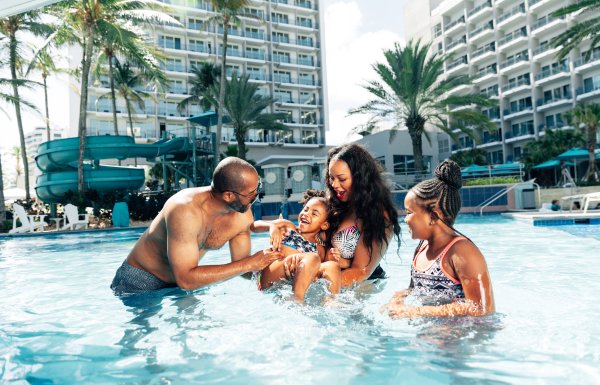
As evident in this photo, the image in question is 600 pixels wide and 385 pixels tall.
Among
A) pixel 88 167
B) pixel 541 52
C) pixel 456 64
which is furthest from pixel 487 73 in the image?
pixel 88 167

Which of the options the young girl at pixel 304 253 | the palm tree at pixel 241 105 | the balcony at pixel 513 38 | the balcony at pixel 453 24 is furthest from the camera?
the balcony at pixel 453 24

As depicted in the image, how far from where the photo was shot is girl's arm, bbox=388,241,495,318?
2.56 meters

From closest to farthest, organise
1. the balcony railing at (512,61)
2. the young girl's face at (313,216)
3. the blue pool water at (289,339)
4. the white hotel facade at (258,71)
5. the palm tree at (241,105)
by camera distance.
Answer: the blue pool water at (289,339) < the young girl's face at (313,216) < the palm tree at (241,105) < the balcony railing at (512,61) < the white hotel facade at (258,71)

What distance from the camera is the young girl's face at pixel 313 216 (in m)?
3.92

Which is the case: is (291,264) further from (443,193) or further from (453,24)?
(453,24)

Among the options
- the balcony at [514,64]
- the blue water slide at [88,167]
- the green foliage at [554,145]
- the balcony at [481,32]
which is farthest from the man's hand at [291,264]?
the balcony at [481,32]

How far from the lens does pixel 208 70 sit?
37281 millimetres

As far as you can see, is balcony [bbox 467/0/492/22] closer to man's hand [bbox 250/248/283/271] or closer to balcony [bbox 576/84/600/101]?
balcony [bbox 576/84/600/101]

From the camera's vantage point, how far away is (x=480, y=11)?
4906 centimetres

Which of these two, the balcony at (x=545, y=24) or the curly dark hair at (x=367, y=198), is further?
the balcony at (x=545, y=24)

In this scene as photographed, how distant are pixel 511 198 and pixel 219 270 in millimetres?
18536

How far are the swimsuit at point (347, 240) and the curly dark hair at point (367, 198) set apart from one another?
0.08 meters

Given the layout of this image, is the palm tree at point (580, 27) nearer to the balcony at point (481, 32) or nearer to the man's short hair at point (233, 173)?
the man's short hair at point (233, 173)

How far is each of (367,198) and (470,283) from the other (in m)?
1.39
